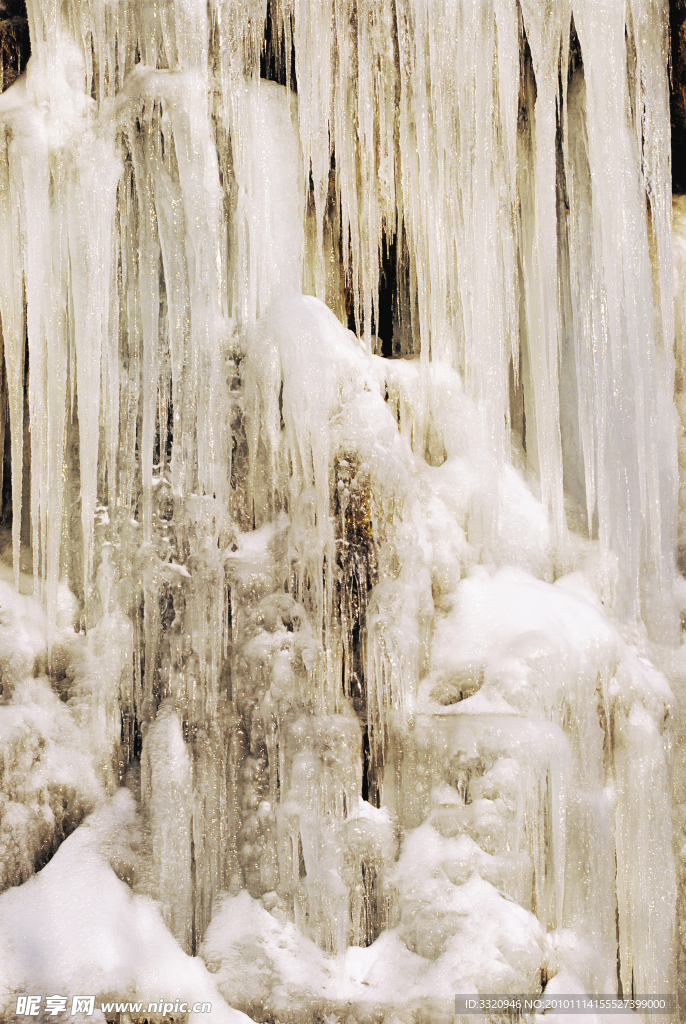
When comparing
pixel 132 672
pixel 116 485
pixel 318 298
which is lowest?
pixel 132 672

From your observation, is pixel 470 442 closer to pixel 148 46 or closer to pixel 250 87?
pixel 250 87

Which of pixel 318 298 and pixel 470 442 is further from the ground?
pixel 318 298

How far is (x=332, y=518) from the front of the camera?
3828 mm

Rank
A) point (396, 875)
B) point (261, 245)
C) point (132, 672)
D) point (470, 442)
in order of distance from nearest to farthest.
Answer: point (396, 875) < point (132, 672) < point (261, 245) < point (470, 442)

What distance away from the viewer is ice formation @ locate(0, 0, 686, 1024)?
3.41 metres

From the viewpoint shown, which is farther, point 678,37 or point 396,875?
point 678,37

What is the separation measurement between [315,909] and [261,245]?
288 cm

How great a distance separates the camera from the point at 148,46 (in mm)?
3912

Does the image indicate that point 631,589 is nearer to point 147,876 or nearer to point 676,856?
point 676,856

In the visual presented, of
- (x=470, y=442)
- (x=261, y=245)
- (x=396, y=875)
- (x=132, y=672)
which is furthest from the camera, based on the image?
(x=470, y=442)

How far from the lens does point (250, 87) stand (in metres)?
4.08

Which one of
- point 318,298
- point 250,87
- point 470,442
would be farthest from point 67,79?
point 470,442

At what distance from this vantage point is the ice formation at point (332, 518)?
3410 millimetres

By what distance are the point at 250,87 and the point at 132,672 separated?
273cm
